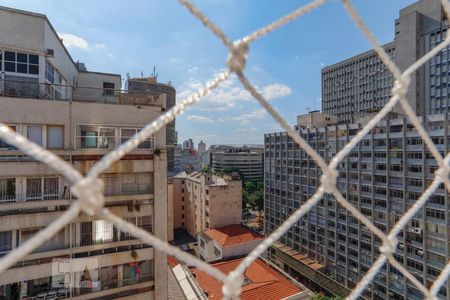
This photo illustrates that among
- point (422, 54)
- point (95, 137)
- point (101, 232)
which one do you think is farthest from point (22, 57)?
point (422, 54)

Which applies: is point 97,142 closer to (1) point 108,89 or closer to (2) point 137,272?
(1) point 108,89

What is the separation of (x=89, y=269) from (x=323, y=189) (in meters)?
3.65

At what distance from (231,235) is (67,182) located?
1153 centimetres

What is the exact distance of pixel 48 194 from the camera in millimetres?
3367

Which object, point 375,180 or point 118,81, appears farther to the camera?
point 375,180

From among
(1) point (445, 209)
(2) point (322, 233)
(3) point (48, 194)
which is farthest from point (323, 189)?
(2) point (322, 233)

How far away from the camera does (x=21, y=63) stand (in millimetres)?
3818

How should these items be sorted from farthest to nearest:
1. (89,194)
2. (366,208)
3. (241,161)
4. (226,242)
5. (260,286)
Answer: (241,161), (226,242), (366,208), (260,286), (89,194)

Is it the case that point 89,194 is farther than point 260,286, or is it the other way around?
point 260,286

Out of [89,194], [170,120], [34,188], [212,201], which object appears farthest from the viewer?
[212,201]

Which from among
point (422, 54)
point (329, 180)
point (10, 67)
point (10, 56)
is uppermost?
point (422, 54)

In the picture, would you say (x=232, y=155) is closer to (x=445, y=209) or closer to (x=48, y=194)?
(x=445, y=209)

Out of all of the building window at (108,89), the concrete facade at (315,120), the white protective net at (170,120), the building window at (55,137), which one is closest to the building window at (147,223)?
the building window at (55,137)

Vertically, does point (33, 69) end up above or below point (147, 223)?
above
